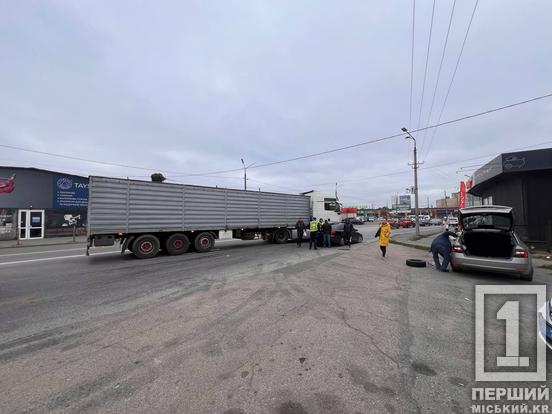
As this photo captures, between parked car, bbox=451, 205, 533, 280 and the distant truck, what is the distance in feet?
34.0

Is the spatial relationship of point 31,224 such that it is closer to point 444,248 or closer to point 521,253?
point 444,248

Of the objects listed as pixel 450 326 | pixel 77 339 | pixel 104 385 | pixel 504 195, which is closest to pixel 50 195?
pixel 77 339

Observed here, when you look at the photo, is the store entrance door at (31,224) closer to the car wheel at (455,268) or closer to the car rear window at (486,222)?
the car wheel at (455,268)

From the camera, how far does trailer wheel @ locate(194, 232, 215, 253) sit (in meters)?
13.9

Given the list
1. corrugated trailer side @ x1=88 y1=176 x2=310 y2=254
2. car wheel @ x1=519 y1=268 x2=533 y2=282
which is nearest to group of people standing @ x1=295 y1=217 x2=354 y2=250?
corrugated trailer side @ x1=88 y1=176 x2=310 y2=254

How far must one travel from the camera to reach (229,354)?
3535mm

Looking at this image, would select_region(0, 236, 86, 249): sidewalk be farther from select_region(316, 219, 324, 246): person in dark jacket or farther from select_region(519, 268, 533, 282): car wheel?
select_region(519, 268, 533, 282): car wheel

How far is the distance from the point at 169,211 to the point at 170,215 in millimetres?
184

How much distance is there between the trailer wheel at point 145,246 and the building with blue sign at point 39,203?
15.7 m

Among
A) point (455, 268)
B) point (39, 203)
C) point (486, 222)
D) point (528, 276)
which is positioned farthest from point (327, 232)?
point (39, 203)

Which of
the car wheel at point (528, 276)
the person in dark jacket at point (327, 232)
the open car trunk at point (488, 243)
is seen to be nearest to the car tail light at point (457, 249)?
the open car trunk at point (488, 243)

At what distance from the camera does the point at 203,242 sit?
1410 cm

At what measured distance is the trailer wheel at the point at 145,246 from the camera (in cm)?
1204

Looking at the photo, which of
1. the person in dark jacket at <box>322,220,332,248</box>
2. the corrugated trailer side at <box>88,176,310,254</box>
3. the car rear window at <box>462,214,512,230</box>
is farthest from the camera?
the person in dark jacket at <box>322,220,332,248</box>
